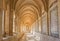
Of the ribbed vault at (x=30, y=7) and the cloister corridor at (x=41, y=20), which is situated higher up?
the ribbed vault at (x=30, y=7)

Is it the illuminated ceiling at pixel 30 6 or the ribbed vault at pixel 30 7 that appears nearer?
the illuminated ceiling at pixel 30 6

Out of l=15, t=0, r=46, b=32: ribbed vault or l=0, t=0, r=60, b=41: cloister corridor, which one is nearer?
l=0, t=0, r=60, b=41: cloister corridor

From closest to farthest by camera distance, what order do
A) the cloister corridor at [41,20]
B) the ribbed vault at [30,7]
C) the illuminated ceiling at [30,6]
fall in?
the cloister corridor at [41,20], the illuminated ceiling at [30,6], the ribbed vault at [30,7]

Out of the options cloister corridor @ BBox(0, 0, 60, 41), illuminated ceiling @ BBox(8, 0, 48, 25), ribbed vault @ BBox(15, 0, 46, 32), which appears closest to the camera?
cloister corridor @ BBox(0, 0, 60, 41)

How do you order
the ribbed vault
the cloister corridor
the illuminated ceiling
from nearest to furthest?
the cloister corridor, the illuminated ceiling, the ribbed vault

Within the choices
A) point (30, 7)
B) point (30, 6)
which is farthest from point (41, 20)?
point (30, 7)

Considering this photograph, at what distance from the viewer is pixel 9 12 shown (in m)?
13.0

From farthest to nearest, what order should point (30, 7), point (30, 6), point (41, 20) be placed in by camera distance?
1. point (30, 7)
2. point (30, 6)
3. point (41, 20)

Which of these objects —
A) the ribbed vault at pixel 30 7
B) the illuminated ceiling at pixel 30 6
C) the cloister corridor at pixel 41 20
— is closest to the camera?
the cloister corridor at pixel 41 20

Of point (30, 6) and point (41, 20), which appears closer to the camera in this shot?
point (41, 20)

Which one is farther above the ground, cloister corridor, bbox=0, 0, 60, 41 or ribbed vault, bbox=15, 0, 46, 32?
ribbed vault, bbox=15, 0, 46, 32


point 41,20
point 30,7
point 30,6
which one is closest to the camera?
point 41,20

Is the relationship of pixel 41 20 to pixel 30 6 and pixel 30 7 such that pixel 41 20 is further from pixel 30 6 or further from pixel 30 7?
pixel 30 7

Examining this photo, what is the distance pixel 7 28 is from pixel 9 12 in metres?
1.64
